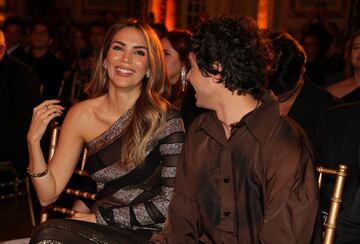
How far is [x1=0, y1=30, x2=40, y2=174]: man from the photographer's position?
432 centimetres

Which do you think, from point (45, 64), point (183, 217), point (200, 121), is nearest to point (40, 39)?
point (45, 64)

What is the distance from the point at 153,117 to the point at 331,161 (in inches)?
29.5

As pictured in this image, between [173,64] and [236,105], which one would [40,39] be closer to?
[173,64]

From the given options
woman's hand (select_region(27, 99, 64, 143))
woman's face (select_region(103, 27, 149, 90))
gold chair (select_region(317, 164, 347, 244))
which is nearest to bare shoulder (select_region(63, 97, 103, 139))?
woman's face (select_region(103, 27, 149, 90))

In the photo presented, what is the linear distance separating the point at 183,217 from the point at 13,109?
8.11 ft

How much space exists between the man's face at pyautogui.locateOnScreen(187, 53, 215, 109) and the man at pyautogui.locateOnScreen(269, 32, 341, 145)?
854 millimetres

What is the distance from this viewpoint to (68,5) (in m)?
13.2

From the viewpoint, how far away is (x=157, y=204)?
247 centimetres

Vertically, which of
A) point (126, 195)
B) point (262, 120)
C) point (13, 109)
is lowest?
point (13, 109)

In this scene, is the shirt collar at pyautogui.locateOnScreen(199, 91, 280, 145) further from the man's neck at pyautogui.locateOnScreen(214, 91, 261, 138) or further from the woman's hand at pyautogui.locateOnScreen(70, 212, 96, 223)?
the woman's hand at pyautogui.locateOnScreen(70, 212, 96, 223)

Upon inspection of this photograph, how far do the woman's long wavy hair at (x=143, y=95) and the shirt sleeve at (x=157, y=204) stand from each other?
0.25ft

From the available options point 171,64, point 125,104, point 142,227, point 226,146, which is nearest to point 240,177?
point 226,146

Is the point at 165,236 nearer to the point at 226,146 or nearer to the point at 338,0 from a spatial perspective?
the point at 226,146

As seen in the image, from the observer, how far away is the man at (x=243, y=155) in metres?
1.93
